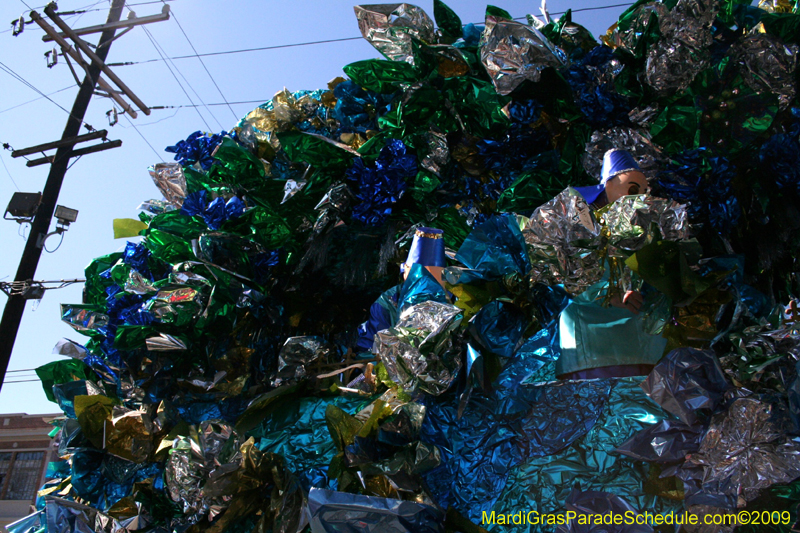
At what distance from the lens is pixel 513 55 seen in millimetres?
993

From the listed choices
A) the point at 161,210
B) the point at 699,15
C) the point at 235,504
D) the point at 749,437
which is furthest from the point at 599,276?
the point at 161,210

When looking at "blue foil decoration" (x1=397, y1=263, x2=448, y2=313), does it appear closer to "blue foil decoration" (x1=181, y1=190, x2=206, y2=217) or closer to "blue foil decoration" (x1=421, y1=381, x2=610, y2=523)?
"blue foil decoration" (x1=421, y1=381, x2=610, y2=523)

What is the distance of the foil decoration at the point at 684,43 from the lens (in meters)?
0.99

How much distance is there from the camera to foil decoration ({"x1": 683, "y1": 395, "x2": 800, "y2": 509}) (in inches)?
28.3

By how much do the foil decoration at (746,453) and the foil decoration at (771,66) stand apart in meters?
0.49

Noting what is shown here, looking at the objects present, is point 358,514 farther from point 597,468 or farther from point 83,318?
point 83,318

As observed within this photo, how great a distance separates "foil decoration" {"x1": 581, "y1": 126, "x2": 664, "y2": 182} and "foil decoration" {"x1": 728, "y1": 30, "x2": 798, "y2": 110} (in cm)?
20

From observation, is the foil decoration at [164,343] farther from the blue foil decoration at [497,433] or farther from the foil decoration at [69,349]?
the blue foil decoration at [497,433]

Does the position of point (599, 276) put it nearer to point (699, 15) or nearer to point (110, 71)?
point (699, 15)

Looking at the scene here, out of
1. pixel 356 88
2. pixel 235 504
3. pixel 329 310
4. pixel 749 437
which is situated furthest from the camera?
pixel 329 310

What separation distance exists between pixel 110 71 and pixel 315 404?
559 cm

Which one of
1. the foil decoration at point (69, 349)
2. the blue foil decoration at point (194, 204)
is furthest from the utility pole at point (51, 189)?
the blue foil decoration at point (194, 204)

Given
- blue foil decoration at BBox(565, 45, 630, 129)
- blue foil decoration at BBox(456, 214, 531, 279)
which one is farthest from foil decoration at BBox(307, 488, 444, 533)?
blue foil decoration at BBox(565, 45, 630, 129)

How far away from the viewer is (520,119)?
1.11 metres
